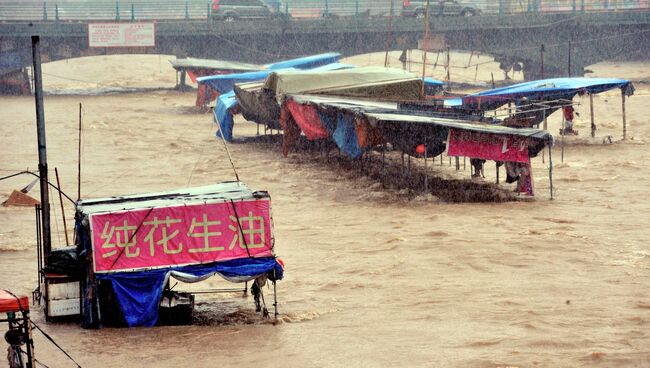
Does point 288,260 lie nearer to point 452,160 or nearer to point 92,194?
point 92,194

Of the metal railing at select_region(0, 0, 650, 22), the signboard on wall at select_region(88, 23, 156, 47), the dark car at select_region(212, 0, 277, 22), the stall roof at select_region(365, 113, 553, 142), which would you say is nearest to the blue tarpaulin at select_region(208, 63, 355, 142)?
the stall roof at select_region(365, 113, 553, 142)

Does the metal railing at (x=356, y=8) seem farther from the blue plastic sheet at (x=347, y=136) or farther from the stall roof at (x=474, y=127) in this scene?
the stall roof at (x=474, y=127)

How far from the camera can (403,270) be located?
50.3ft

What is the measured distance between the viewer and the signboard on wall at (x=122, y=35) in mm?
48781

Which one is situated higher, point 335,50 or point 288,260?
point 335,50

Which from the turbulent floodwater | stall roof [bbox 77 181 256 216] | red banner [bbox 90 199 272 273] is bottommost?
the turbulent floodwater

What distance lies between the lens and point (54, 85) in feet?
177

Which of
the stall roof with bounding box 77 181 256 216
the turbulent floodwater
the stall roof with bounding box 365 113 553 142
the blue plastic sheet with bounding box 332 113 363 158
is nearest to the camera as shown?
the turbulent floodwater

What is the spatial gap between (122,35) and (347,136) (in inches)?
1123

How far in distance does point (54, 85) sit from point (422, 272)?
42.3 m

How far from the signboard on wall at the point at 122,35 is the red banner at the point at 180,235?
37.9 metres

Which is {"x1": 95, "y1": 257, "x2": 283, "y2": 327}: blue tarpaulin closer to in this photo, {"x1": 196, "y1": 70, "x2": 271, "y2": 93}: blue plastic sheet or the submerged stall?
the submerged stall

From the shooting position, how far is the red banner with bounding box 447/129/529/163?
20328mm

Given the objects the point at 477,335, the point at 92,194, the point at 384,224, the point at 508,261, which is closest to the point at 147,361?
the point at 477,335
